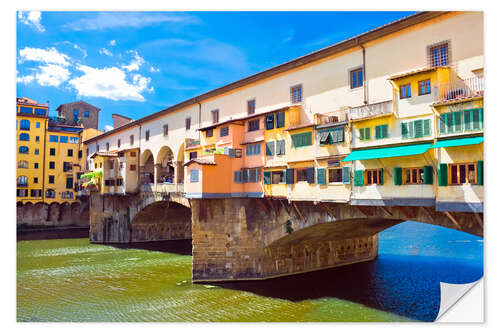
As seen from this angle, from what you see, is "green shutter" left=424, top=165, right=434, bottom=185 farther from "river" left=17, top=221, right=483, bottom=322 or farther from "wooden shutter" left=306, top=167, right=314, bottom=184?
"river" left=17, top=221, right=483, bottom=322

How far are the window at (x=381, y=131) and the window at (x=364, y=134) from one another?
427 millimetres

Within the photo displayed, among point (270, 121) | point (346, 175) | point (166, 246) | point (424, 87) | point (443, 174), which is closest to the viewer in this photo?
point (443, 174)

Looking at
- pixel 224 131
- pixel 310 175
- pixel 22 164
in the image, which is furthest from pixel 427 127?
pixel 22 164

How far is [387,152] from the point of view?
49.3ft

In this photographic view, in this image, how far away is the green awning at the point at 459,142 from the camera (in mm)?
12414

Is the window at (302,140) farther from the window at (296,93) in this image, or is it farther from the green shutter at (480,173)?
the green shutter at (480,173)

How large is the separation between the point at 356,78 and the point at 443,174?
21.6ft

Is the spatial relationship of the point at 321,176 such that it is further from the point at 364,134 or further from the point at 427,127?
the point at 427,127

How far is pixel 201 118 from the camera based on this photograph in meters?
A: 28.7

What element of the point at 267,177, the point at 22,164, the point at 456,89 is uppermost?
the point at 456,89

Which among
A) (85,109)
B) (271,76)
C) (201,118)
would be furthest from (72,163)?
(271,76)

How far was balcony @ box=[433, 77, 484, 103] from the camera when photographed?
1358 centimetres

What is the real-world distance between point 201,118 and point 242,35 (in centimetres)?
1337
